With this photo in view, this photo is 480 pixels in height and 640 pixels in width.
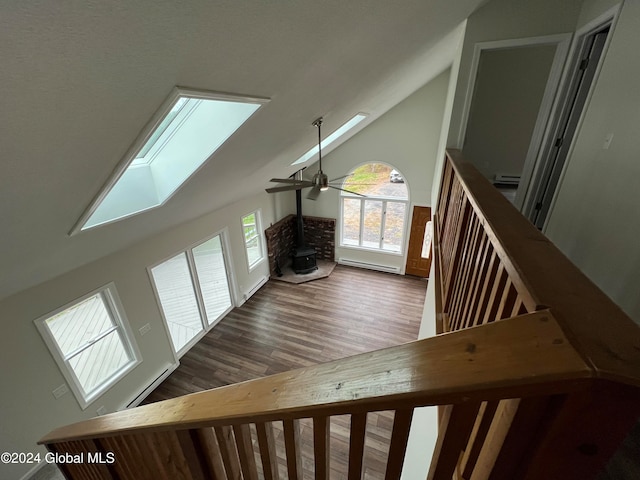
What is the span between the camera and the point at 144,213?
8.66 ft

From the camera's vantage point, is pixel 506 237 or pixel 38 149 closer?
pixel 506 237

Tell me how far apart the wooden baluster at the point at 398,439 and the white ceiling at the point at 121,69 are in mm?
1328

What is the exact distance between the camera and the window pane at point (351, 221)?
7086 millimetres

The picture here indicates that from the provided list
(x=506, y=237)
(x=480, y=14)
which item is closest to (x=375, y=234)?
(x=480, y=14)

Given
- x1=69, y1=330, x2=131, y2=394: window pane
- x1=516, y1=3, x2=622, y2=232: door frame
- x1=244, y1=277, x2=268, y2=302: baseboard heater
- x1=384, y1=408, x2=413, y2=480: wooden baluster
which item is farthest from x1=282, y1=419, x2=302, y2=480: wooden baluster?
x1=244, y1=277, x2=268, y2=302: baseboard heater

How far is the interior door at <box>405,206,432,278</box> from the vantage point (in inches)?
254

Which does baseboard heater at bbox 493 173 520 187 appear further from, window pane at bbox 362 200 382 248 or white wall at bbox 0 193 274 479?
white wall at bbox 0 193 274 479

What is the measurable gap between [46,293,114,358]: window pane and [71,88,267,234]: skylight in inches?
59.3

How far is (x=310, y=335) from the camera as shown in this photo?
509 cm

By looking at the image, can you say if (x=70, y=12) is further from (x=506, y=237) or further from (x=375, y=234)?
(x=375, y=234)

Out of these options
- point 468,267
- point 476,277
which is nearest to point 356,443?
point 476,277

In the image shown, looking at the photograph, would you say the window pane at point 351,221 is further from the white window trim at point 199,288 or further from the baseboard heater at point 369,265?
the white window trim at point 199,288

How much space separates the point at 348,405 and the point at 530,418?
32 centimetres

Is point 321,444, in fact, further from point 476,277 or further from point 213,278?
point 213,278
